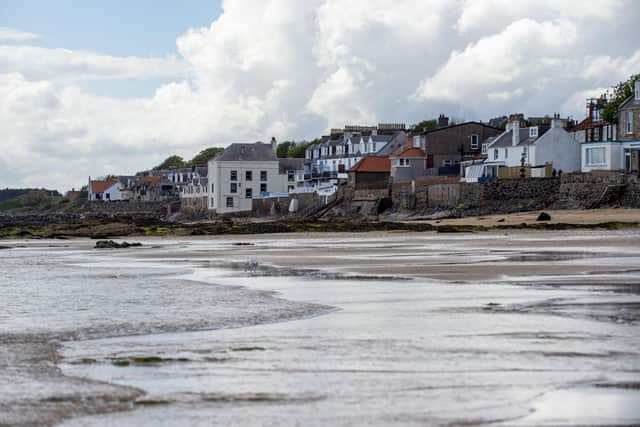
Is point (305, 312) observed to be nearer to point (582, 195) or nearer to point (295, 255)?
point (295, 255)

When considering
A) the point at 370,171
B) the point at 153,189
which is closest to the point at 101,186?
the point at 153,189

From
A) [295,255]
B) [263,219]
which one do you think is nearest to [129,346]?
[295,255]

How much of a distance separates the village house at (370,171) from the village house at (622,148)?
1831 centimetres

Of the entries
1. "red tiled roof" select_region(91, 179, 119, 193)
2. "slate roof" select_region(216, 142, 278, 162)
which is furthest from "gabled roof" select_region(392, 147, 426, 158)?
"red tiled roof" select_region(91, 179, 119, 193)

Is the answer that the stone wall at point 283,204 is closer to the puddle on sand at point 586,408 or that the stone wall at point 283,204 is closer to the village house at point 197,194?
the village house at point 197,194

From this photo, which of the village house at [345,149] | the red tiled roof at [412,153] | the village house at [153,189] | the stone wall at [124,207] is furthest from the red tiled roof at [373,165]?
the village house at [153,189]

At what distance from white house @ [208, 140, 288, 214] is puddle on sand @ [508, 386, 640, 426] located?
75432 mm

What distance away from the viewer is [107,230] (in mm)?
44062

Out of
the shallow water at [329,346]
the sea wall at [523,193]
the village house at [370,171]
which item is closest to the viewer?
the shallow water at [329,346]

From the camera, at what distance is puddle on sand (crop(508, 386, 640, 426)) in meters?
6.09

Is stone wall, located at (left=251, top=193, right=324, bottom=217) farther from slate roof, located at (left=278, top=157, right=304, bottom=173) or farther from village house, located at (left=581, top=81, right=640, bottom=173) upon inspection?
village house, located at (left=581, top=81, right=640, bottom=173)

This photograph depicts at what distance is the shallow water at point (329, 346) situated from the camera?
6.68 m

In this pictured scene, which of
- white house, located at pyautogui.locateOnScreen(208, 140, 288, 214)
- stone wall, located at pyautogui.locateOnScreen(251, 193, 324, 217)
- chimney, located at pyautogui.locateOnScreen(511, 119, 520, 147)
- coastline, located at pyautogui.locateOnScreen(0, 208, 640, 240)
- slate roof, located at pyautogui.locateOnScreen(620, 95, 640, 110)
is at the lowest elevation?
coastline, located at pyautogui.locateOnScreen(0, 208, 640, 240)

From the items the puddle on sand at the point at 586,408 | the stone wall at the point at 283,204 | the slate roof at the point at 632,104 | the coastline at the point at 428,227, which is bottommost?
the puddle on sand at the point at 586,408
